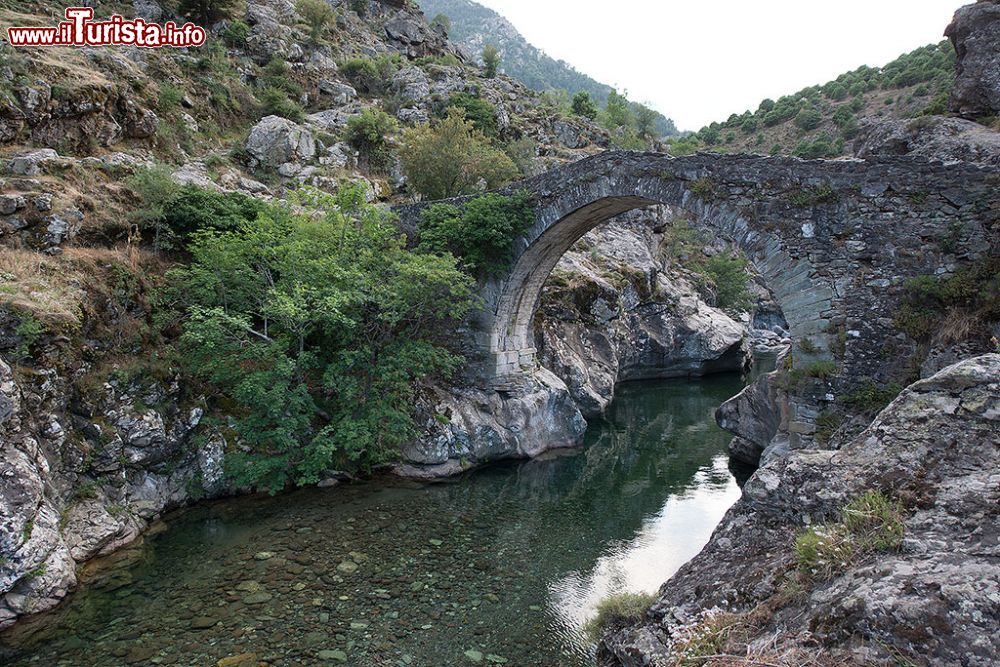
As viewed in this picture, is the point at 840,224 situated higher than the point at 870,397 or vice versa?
the point at 840,224

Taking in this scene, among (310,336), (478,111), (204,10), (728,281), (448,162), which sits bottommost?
(310,336)

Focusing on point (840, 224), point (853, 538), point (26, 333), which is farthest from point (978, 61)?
point (26, 333)

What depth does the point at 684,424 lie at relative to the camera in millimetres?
16688

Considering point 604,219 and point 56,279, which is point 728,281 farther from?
point 56,279

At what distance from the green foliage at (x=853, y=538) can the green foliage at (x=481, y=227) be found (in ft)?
33.8

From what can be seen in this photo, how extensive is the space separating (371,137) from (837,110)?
3950 cm

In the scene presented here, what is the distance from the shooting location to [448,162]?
18516 mm

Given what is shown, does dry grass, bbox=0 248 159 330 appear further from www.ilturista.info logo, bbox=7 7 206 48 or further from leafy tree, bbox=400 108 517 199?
leafy tree, bbox=400 108 517 199

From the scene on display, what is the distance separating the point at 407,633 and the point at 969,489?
5305 millimetres

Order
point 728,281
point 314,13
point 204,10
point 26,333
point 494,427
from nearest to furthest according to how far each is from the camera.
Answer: point 26,333, point 494,427, point 204,10, point 314,13, point 728,281

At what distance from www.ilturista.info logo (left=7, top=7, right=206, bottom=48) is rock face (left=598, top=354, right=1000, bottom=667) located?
58.8 feet

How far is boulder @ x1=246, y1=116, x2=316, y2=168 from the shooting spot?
1830 cm

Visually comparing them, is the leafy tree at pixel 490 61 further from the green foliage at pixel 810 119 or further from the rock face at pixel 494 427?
the rock face at pixel 494 427

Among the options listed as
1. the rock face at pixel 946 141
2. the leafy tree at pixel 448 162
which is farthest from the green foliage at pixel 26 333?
the rock face at pixel 946 141
